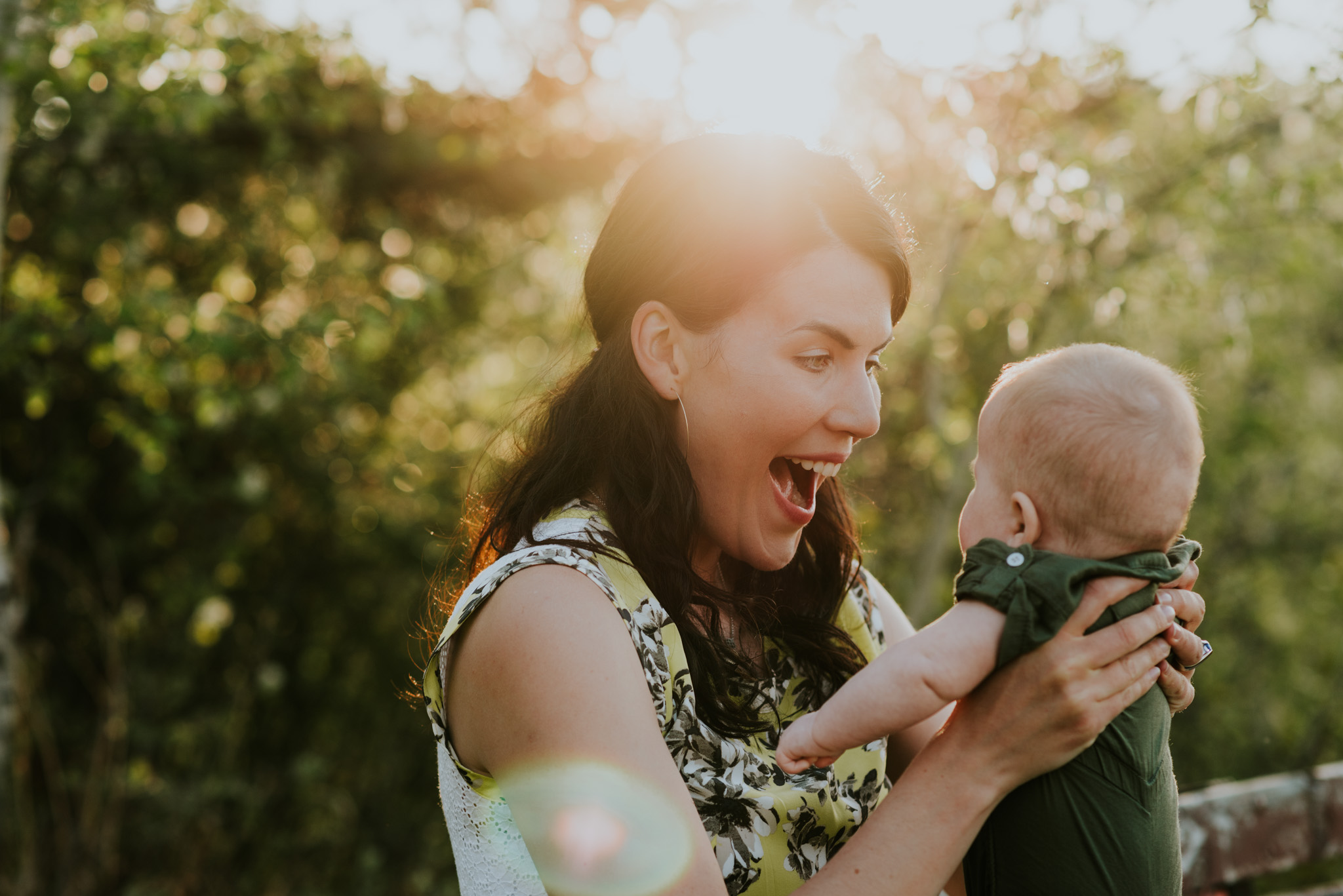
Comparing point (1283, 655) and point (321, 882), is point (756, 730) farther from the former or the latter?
point (1283, 655)

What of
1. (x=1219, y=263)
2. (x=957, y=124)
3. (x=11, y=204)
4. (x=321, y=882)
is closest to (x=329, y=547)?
(x=321, y=882)

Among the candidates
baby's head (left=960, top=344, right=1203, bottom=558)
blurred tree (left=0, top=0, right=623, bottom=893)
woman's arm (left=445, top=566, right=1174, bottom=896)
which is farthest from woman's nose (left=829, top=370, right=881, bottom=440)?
blurred tree (left=0, top=0, right=623, bottom=893)

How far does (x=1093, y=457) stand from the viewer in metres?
1.35

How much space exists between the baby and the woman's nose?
0.70 feet

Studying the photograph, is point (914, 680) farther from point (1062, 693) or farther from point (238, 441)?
point (238, 441)

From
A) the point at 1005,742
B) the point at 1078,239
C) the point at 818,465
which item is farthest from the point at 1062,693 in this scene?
the point at 1078,239

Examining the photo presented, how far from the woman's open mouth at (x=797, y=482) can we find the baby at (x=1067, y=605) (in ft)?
0.98

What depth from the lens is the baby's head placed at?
1353 mm

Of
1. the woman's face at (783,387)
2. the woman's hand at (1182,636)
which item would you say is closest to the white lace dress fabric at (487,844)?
the woman's face at (783,387)

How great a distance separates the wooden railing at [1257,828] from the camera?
7.16 ft

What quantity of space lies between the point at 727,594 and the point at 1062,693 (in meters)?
0.56

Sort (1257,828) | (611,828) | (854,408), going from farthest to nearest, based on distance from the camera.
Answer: (1257,828), (854,408), (611,828)

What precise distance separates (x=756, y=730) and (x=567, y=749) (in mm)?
424

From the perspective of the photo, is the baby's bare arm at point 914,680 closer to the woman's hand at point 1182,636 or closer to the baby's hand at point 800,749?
the baby's hand at point 800,749
